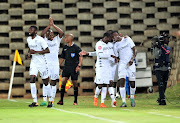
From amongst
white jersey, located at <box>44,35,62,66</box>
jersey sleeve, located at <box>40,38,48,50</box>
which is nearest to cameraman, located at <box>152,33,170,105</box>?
white jersey, located at <box>44,35,62,66</box>

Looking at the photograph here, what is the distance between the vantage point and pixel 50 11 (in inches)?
637

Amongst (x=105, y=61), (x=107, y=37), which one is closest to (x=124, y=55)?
(x=105, y=61)

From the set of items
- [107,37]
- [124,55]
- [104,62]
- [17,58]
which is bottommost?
[104,62]

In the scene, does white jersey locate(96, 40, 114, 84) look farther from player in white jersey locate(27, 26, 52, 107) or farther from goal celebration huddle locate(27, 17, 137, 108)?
player in white jersey locate(27, 26, 52, 107)

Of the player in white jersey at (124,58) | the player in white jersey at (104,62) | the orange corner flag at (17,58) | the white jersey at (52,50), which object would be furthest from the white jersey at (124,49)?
the orange corner flag at (17,58)

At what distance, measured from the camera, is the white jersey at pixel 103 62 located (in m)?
9.75

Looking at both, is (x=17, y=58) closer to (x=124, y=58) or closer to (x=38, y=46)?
(x=38, y=46)

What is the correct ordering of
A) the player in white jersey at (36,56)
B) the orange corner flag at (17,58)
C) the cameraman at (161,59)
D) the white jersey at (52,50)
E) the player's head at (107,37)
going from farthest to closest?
the orange corner flag at (17,58)
the cameraman at (161,59)
the white jersey at (52,50)
the player's head at (107,37)
the player in white jersey at (36,56)

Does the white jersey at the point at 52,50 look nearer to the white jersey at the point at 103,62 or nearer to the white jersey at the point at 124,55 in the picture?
the white jersey at the point at 103,62

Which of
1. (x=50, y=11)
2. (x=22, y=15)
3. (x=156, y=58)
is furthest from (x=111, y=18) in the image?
(x=156, y=58)

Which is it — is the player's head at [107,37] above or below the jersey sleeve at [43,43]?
above

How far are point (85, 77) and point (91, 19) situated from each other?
6.80 feet

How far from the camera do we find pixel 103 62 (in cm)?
981

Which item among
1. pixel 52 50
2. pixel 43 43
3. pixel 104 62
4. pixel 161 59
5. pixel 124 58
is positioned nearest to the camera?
pixel 43 43
